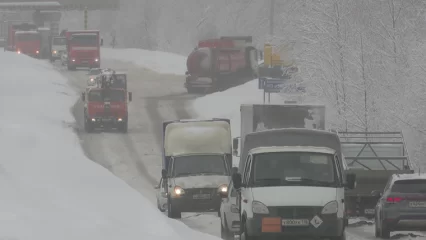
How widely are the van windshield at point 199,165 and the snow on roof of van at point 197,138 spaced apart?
3.51ft

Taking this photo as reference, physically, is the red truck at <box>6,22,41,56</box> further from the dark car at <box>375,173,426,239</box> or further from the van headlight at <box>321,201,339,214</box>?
the van headlight at <box>321,201,339,214</box>

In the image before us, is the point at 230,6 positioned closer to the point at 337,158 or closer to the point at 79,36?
the point at 79,36

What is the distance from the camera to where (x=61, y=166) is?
22.1m

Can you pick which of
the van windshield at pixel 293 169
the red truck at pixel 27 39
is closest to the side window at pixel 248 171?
the van windshield at pixel 293 169

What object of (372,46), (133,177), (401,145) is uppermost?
(372,46)

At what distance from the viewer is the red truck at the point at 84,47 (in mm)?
71812

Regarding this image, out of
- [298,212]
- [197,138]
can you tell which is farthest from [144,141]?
[298,212]

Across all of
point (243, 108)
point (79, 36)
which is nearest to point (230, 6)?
point (79, 36)

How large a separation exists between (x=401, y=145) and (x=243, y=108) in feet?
15.6

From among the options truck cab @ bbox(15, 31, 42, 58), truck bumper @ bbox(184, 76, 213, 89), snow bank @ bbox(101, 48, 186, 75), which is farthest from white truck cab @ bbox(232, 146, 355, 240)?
truck cab @ bbox(15, 31, 42, 58)

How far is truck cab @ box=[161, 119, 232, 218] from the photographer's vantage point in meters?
25.0

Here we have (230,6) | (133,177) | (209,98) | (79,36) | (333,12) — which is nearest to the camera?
(133,177)

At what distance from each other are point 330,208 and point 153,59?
228ft

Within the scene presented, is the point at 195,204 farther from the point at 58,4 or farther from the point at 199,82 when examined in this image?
the point at 58,4
